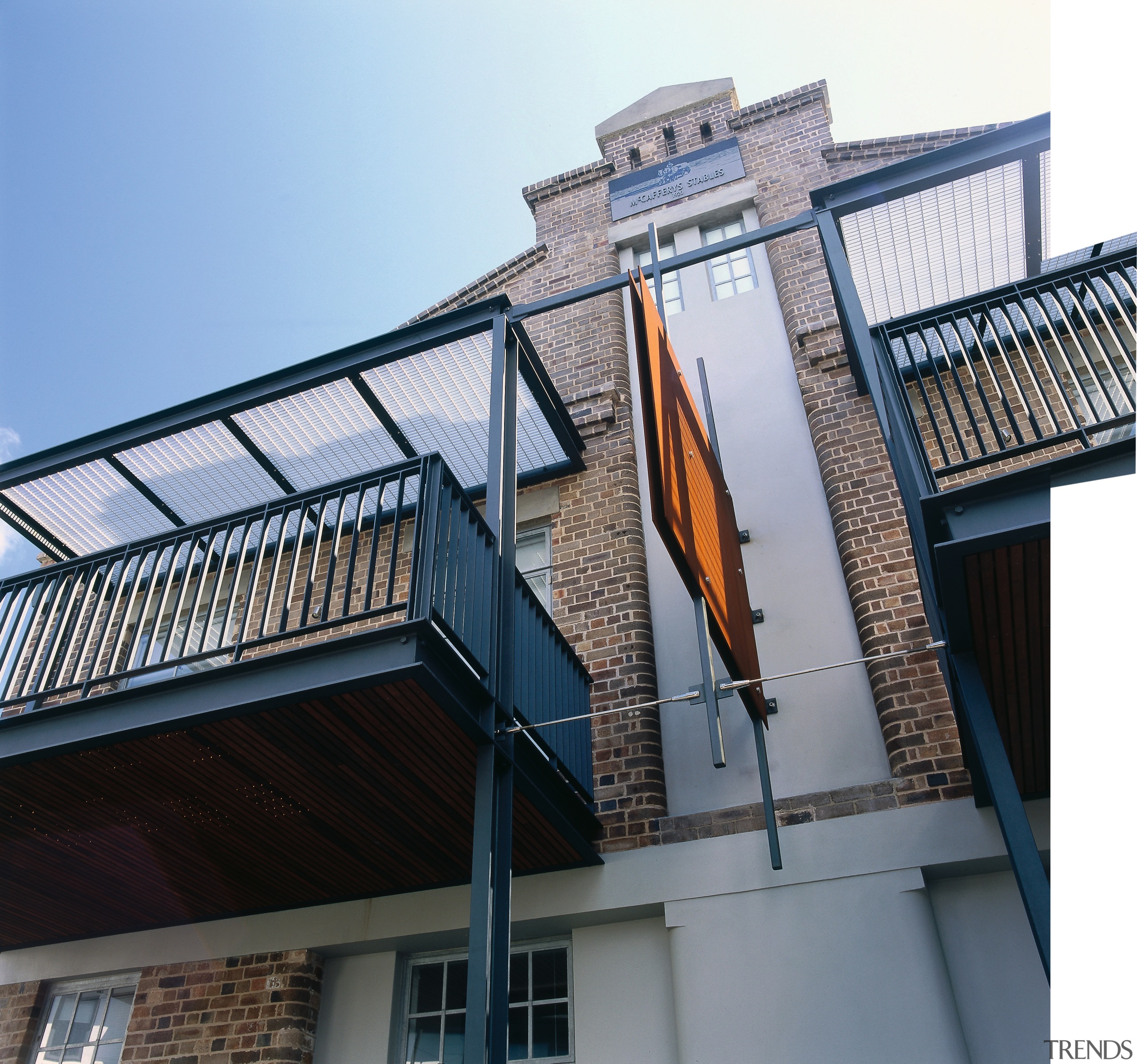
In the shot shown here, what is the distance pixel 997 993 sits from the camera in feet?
15.6

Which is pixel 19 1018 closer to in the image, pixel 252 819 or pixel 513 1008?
pixel 252 819

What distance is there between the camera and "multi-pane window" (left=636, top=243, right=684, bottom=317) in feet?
29.1

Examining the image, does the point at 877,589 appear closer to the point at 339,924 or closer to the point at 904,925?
the point at 904,925

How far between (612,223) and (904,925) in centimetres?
757

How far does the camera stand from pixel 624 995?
17.7ft

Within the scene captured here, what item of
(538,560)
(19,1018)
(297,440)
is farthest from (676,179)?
(19,1018)

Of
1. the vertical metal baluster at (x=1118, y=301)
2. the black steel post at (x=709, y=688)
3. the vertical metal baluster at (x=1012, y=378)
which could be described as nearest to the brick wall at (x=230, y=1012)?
the black steel post at (x=709, y=688)

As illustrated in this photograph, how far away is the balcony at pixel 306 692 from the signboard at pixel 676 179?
3815 mm

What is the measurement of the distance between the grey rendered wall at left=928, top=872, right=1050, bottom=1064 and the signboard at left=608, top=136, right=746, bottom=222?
291 inches

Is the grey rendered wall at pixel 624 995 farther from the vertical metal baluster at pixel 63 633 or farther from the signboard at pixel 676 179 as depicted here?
the signboard at pixel 676 179

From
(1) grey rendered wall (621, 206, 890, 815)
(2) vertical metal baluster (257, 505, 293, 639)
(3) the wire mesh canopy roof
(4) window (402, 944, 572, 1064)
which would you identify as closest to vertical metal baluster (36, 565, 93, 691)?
(3) the wire mesh canopy roof

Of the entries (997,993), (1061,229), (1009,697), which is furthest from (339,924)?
(1061,229)

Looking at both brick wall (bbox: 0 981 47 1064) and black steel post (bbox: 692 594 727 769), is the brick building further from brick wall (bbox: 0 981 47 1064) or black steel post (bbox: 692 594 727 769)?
black steel post (bbox: 692 594 727 769)

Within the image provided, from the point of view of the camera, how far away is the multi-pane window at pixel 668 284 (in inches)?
349
